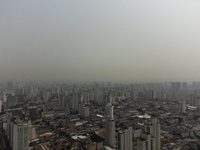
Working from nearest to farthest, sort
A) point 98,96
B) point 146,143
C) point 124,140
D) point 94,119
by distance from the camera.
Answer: point 146,143
point 124,140
point 94,119
point 98,96

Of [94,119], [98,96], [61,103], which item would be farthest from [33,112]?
[98,96]

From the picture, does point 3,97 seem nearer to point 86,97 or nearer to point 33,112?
point 33,112

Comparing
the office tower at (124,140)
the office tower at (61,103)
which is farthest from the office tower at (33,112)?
the office tower at (124,140)

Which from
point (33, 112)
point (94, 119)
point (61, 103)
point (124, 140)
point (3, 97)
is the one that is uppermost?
point (3, 97)

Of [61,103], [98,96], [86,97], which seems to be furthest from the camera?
[98,96]

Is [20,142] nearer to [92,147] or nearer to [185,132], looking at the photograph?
[92,147]

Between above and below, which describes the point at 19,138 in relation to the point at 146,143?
below

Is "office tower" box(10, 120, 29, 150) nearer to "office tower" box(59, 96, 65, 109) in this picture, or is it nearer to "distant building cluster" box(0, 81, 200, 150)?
"distant building cluster" box(0, 81, 200, 150)

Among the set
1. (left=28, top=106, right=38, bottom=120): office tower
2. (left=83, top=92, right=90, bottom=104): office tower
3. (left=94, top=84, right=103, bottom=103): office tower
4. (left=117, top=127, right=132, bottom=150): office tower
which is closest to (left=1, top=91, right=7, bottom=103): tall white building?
(left=28, top=106, right=38, bottom=120): office tower
